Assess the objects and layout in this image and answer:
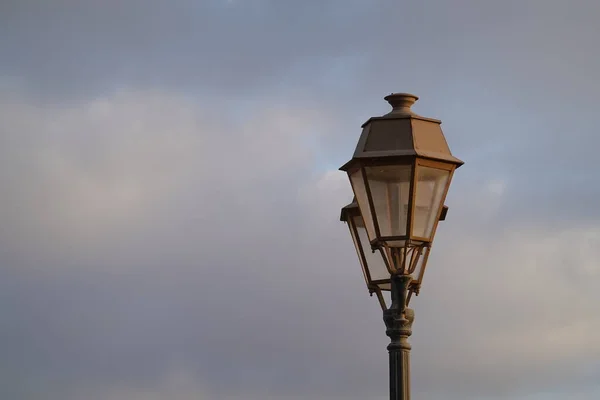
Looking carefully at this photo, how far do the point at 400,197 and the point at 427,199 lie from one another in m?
0.33

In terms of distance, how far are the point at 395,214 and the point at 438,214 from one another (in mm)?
502

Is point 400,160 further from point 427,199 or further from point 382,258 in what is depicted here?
point 382,258

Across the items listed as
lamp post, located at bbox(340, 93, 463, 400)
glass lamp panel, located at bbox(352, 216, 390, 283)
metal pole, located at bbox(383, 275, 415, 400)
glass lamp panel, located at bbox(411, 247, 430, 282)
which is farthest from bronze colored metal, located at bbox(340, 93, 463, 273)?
glass lamp panel, located at bbox(352, 216, 390, 283)

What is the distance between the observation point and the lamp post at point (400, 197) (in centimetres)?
1322

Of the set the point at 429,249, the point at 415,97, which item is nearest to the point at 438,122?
the point at 415,97

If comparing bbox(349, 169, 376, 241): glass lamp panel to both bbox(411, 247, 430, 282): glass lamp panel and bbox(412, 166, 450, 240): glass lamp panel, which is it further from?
bbox(411, 247, 430, 282): glass lamp panel

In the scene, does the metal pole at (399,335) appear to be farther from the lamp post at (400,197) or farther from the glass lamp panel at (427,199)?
the glass lamp panel at (427,199)

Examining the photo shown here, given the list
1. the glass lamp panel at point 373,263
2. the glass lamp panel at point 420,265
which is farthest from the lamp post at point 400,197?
the glass lamp panel at point 373,263

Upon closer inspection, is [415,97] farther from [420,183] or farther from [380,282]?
[380,282]

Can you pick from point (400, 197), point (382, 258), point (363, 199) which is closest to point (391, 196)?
point (400, 197)

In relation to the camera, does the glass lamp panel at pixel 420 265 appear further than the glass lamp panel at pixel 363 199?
Yes

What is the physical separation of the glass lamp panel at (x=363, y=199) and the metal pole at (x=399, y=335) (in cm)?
60

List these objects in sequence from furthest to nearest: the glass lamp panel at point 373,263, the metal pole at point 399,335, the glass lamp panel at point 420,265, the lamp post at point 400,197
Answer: the glass lamp panel at point 373,263 → the glass lamp panel at point 420,265 → the lamp post at point 400,197 → the metal pole at point 399,335

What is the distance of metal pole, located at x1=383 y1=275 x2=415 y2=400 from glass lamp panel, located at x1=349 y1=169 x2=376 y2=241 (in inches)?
23.5
